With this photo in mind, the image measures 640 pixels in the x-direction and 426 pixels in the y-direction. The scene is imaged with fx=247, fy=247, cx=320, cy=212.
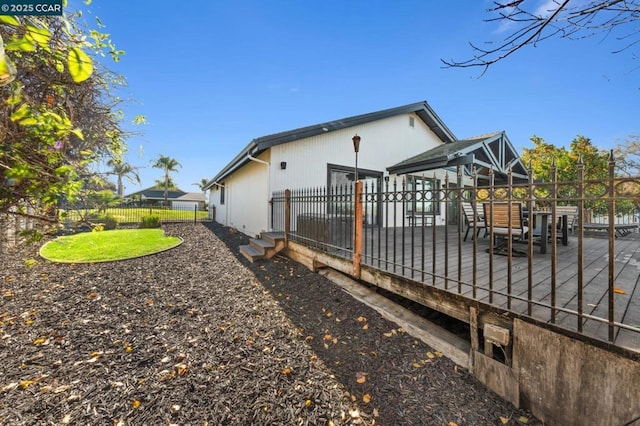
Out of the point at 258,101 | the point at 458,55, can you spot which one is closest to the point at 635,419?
the point at 458,55

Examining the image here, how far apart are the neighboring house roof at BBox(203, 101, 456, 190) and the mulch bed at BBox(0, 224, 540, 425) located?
13.6 ft

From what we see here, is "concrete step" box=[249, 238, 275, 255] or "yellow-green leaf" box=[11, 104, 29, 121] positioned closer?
"yellow-green leaf" box=[11, 104, 29, 121]

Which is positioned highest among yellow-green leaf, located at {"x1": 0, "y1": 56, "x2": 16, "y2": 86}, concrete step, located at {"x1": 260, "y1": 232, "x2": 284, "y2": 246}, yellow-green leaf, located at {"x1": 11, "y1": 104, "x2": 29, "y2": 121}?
yellow-green leaf, located at {"x1": 11, "y1": 104, "x2": 29, "y2": 121}

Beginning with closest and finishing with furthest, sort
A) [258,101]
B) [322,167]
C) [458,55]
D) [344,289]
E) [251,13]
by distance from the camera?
[458,55], [344,289], [251,13], [322,167], [258,101]

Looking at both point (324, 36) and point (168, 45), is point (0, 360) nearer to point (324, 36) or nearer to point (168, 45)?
point (168, 45)

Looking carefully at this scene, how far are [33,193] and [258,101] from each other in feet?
41.9

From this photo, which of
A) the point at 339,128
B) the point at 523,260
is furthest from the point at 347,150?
the point at 523,260

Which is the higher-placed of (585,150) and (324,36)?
Result: (324,36)

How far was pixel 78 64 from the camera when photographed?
1.09 meters

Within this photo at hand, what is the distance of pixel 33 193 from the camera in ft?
5.49

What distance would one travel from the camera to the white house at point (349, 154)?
7.61 m

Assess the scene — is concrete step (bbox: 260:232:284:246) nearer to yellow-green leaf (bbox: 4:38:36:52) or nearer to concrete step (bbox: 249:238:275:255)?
concrete step (bbox: 249:238:275:255)

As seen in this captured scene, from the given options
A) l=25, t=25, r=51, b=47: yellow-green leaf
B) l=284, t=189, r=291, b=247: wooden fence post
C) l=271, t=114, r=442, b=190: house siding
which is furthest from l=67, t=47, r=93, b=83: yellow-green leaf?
l=271, t=114, r=442, b=190: house siding

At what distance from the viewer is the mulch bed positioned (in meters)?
2.08
